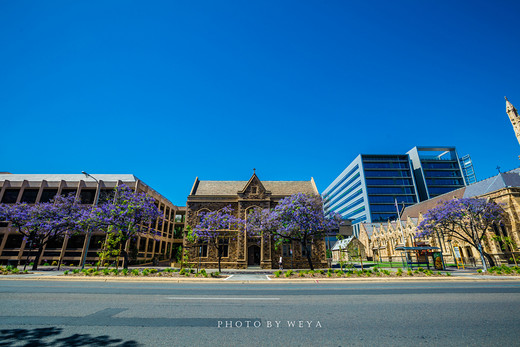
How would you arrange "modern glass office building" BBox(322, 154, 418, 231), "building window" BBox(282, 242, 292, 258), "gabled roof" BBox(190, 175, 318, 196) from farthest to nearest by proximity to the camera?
1. "modern glass office building" BBox(322, 154, 418, 231)
2. "gabled roof" BBox(190, 175, 318, 196)
3. "building window" BBox(282, 242, 292, 258)

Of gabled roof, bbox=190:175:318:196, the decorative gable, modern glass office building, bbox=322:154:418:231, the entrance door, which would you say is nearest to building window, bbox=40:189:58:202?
gabled roof, bbox=190:175:318:196

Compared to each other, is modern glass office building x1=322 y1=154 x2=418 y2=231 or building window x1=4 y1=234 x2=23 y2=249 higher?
modern glass office building x1=322 y1=154 x2=418 y2=231

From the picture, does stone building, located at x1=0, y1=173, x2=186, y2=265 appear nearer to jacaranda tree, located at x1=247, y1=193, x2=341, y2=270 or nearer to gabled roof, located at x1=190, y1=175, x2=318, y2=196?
gabled roof, located at x1=190, y1=175, x2=318, y2=196

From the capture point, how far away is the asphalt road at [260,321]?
4.76 metres

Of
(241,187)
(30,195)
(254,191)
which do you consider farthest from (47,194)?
(254,191)

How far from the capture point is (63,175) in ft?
153

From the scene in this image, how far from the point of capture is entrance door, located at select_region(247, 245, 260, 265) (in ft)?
121

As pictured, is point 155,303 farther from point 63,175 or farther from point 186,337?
point 63,175

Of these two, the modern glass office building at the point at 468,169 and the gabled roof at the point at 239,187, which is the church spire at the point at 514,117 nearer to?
the modern glass office building at the point at 468,169

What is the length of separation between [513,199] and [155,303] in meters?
51.1

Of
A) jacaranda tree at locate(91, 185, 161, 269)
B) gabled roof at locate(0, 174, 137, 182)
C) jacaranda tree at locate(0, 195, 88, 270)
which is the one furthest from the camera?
gabled roof at locate(0, 174, 137, 182)

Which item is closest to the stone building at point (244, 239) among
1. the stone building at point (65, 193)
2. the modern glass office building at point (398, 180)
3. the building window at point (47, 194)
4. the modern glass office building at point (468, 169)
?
the stone building at point (65, 193)

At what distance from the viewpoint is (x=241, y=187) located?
43219 millimetres

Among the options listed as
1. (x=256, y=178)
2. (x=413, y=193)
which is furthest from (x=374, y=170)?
(x=256, y=178)
